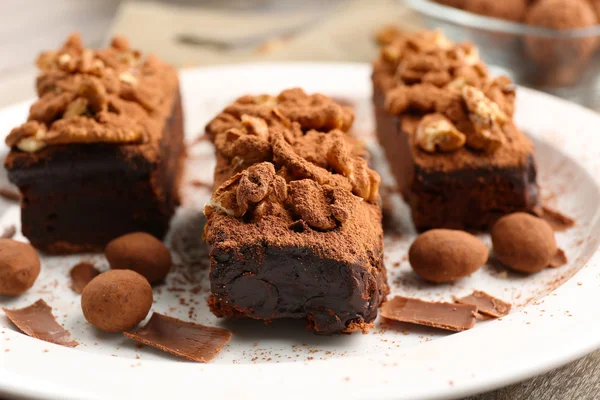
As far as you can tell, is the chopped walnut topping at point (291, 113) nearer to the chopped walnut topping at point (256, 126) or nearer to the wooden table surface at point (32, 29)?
the chopped walnut topping at point (256, 126)

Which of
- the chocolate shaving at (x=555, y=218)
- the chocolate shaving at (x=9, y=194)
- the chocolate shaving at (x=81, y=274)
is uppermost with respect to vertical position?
the chocolate shaving at (x=555, y=218)

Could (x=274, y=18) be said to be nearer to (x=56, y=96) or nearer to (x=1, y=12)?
(x=1, y=12)

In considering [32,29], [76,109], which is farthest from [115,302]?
[32,29]

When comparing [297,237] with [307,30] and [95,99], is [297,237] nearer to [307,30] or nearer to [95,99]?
[95,99]

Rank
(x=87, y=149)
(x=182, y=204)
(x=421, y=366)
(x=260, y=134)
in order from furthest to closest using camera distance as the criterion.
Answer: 1. (x=182, y=204)
2. (x=87, y=149)
3. (x=260, y=134)
4. (x=421, y=366)

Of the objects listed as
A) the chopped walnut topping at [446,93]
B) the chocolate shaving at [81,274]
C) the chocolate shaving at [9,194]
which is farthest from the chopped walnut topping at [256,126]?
the chocolate shaving at [9,194]

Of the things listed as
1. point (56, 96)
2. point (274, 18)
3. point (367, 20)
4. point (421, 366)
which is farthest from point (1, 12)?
point (421, 366)
